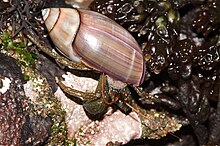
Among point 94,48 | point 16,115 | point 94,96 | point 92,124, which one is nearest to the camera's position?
point 16,115

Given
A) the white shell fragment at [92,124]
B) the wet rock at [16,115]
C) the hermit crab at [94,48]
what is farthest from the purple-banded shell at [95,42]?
the wet rock at [16,115]

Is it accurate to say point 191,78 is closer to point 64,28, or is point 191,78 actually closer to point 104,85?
point 104,85

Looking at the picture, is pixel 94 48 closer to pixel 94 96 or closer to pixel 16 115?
pixel 94 96

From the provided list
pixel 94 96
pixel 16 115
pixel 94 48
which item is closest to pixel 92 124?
pixel 94 96

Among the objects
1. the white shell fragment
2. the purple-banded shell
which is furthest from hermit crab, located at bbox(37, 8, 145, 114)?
the white shell fragment

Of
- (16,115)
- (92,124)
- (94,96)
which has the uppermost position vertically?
(16,115)

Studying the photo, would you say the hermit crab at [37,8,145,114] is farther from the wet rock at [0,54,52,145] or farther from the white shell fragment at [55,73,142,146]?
the wet rock at [0,54,52,145]
